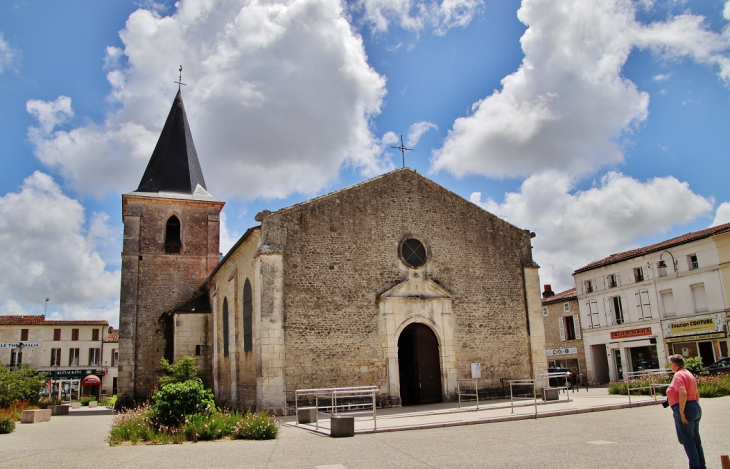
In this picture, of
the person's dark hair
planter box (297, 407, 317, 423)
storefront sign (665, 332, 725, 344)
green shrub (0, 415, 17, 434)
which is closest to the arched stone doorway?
planter box (297, 407, 317, 423)

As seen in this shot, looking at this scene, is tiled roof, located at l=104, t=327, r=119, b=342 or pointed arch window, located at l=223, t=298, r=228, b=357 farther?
tiled roof, located at l=104, t=327, r=119, b=342

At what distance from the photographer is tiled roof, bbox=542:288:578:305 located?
1342 inches

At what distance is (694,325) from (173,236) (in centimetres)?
2407

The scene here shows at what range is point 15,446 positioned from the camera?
9.74 m

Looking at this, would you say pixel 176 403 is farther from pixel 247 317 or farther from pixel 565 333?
pixel 565 333

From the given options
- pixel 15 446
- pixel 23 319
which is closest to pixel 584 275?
pixel 15 446

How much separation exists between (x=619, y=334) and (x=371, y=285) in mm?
19399

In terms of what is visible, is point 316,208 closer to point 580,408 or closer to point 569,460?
point 580,408

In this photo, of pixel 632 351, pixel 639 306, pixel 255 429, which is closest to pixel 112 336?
pixel 632 351

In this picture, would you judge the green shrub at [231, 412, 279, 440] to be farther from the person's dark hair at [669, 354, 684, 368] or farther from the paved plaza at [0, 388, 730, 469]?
the person's dark hair at [669, 354, 684, 368]

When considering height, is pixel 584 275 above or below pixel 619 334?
above

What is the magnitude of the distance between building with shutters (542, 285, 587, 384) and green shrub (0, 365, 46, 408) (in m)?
25.5

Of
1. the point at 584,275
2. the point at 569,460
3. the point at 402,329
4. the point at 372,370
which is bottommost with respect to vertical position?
the point at 569,460

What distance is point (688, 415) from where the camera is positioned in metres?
6.03
